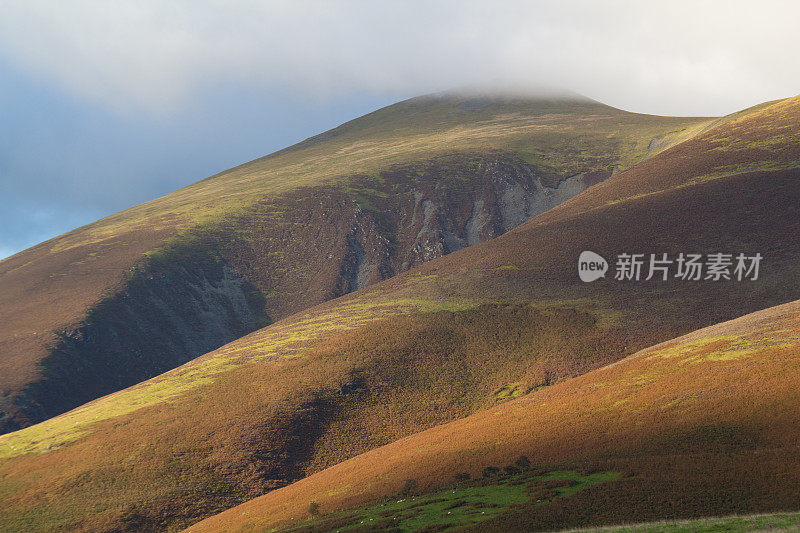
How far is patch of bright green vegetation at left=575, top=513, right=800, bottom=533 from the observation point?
66.5 feet

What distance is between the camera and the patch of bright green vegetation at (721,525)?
20267 millimetres

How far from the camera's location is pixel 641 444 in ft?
117

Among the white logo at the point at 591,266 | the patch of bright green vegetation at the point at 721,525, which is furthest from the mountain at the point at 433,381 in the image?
the white logo at the point at 591,266

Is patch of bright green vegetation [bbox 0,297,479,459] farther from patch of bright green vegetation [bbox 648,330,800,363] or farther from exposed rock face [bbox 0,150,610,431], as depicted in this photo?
patch of bright green vegetation [bbox 648,330,800,363]

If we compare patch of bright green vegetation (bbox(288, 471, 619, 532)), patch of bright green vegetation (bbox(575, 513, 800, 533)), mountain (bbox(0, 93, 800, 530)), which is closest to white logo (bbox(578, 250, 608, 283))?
mountain (bbox(0, 93, 800, 530))

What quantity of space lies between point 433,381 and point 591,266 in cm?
3900

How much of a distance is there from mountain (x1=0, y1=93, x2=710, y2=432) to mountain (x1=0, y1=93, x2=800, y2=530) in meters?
34.0

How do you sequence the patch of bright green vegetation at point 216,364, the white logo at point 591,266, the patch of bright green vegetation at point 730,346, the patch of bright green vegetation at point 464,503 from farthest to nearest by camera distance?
1. the white logo at point 591,266
2. the patch of bright green vegetation at point 216,364
3. the patch of bright green vegetation at point 730,346
4. the patch of bright green vegetation at point 464,503

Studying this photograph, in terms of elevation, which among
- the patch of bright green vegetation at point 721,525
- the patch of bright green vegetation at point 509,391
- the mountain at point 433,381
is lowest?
the patch of bright green vegetation at point 509,391

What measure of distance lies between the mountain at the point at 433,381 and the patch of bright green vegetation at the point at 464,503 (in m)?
0.80

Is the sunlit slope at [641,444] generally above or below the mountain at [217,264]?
below

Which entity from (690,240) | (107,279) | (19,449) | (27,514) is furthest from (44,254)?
(690,240)

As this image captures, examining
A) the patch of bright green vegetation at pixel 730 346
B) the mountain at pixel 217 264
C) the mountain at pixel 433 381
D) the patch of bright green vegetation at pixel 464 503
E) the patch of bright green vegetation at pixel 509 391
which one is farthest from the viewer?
the mountain at pixel 217 264

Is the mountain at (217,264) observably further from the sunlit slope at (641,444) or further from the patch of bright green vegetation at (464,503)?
the patch of bright green vegetation at (464,503)
